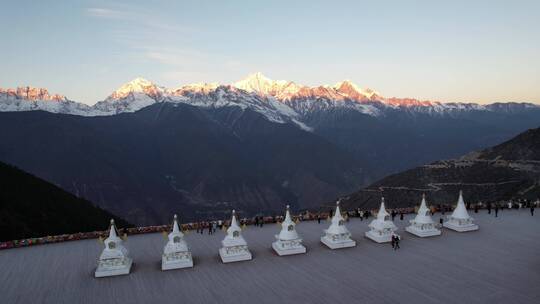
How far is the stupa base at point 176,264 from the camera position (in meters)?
32.1

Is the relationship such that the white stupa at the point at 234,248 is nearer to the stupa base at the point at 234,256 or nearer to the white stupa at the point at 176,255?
the stupa base at the point at 234,256

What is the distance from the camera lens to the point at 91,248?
37.9 m

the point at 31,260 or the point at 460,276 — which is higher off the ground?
the point at 460,276

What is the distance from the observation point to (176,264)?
3225cm

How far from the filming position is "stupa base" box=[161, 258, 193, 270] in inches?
1263

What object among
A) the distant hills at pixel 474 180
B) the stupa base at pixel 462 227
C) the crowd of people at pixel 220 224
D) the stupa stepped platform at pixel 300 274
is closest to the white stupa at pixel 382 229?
the stupa stepped platform at pixel 300 274

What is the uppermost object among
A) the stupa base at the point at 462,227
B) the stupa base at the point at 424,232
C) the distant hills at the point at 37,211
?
the stupa base at the point at 462,227

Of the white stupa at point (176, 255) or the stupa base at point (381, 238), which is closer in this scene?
the white stupa at point (176, 255)

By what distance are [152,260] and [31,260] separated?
997 cm

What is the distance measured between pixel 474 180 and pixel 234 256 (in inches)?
3563

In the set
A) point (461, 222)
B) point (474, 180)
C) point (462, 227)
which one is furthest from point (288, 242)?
point (474, 180)

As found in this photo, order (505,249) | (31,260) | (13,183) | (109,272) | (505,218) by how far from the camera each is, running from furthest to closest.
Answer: (13,183)
(505,218)
(505,249)
(31,260)
(109,272)

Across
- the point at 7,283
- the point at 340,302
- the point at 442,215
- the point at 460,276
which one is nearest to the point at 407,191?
the point at 442,215

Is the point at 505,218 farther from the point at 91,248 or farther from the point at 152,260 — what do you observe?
the point at 91,248
